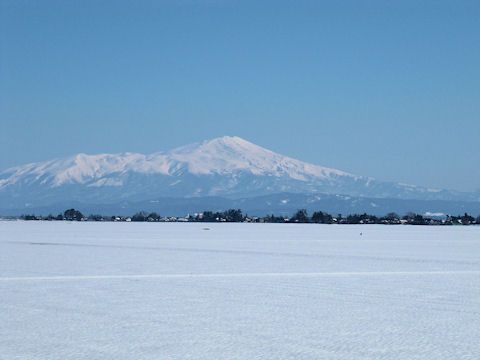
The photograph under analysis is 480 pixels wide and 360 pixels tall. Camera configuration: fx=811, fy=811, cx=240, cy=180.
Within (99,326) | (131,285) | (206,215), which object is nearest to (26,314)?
(99,326)

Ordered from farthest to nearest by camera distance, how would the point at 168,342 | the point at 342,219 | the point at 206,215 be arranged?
the point at 206,215, the point at 342,219, the point at 168,342

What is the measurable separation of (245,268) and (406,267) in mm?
3362

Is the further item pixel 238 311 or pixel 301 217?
pixel 301 217

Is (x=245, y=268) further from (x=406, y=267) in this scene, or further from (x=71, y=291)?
(x=71, y=291)

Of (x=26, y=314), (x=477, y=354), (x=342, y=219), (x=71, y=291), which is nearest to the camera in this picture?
(x=477, y=354)

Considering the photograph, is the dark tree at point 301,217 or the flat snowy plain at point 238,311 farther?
the dark tree at point 301,217

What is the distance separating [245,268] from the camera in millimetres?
15859

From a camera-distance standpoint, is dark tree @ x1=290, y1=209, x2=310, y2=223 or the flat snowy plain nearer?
the flat snowy plain

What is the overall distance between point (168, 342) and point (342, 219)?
81849 millimetres

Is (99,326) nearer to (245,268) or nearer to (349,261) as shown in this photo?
(245,268)

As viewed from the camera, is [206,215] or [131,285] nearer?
[131,285]

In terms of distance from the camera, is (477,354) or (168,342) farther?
(168,342)

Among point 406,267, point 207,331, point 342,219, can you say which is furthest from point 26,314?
point 342,219

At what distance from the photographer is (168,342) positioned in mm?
7434
